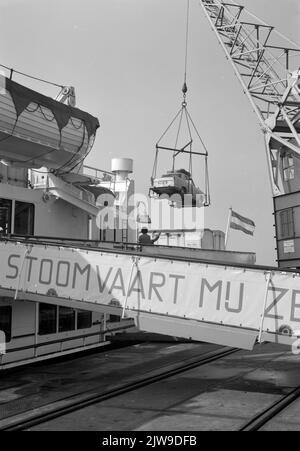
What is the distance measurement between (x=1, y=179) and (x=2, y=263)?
296 centimetres

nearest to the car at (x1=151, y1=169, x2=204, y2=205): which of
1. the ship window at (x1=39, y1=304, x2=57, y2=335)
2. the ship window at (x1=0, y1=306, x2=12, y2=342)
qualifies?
the ship window at (x1=39, y1=304, x2=57, y2=335)

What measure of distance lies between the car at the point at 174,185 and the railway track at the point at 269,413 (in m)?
18.9

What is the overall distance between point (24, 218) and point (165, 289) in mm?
5019

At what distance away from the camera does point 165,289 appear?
824 cm

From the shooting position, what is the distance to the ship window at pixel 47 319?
1125 centimetres

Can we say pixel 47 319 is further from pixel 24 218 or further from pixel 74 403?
pixel 74 403

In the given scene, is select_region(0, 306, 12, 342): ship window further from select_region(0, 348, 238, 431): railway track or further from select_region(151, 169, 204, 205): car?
select_region(151, 169, 204, 205): car

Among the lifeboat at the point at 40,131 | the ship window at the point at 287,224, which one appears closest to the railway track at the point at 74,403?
the lifeboat at the point at 40,131

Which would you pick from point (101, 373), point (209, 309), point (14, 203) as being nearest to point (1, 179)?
point (14, 203)

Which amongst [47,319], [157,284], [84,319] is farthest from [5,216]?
[157,284]

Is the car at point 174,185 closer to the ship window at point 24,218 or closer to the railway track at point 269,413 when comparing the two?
the ship window at point 24,218

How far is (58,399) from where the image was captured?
8.75 meters

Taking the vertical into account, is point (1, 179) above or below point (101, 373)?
above

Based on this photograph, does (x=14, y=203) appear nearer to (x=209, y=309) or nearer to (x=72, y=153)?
(x=72, y=153)
